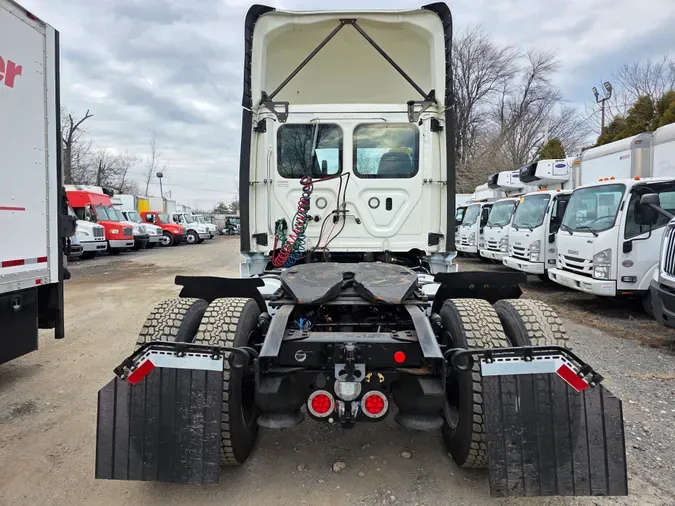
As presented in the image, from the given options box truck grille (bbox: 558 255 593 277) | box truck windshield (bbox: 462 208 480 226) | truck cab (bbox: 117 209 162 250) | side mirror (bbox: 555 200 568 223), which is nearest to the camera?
box truck grille (bbox: 558 255 593 277)

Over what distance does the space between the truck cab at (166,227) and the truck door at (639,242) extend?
26.2 m

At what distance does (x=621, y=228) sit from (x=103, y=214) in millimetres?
20243

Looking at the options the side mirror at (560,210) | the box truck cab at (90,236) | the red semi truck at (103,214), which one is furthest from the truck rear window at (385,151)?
the red semi truck at (103,214)

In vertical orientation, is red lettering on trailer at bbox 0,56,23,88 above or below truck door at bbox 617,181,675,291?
above

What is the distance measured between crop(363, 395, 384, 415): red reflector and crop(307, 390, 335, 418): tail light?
18 centimetres

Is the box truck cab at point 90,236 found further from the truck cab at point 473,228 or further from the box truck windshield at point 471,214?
the box truck windshield at point 471,214

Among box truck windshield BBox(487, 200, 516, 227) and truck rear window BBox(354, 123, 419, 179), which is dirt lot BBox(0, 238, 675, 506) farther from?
box truck windshield BBox(487, 200, 516, 227)

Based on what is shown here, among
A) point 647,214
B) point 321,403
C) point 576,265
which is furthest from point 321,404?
point 576,265

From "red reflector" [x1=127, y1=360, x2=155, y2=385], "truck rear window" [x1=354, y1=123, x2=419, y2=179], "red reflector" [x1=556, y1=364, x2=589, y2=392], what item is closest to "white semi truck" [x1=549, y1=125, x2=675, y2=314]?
"truck rear window" [x1=354, y1=123, x2=419, y2=179]

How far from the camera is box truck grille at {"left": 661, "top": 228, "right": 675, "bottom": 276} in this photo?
548cm

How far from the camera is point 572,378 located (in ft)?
7.30

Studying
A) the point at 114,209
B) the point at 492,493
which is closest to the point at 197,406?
the point at 492,493

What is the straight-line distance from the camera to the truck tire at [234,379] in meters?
2.53

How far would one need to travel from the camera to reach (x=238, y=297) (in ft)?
10.1
